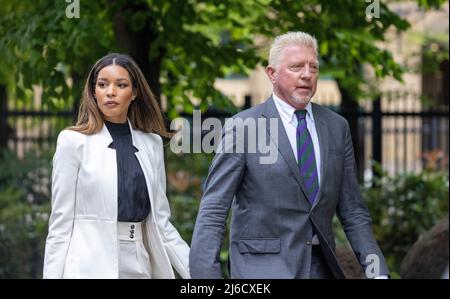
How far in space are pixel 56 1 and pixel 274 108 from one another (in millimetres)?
3807

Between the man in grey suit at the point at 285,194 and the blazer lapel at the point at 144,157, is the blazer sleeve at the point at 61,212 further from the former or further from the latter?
the man in grey suit at the point at 285,194

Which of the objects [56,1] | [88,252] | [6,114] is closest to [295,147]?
[88,252]

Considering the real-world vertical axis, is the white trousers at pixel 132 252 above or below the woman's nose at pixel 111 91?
below

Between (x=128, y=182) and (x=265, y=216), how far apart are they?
73cm

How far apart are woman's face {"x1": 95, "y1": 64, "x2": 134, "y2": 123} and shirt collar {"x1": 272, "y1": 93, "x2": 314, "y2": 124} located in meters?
0.77

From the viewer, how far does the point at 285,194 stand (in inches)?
189

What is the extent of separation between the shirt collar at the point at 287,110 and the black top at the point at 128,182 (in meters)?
0.77

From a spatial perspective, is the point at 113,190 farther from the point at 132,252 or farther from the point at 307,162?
the point at 307,162

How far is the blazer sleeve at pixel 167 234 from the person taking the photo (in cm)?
518

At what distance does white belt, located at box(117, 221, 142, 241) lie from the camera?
16.5ft

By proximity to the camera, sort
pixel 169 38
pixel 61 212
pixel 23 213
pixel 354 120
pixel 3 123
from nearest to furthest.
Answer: pixel 61 212 → pixel 169 38 → pixel 23 213 → pixel 354 120 → pixel 3 123

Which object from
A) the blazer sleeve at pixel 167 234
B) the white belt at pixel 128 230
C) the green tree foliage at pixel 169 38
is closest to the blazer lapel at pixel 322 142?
the blazer sleeve at pixel 167 234

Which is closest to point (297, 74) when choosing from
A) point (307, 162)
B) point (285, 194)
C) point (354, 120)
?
point (307, 162)
